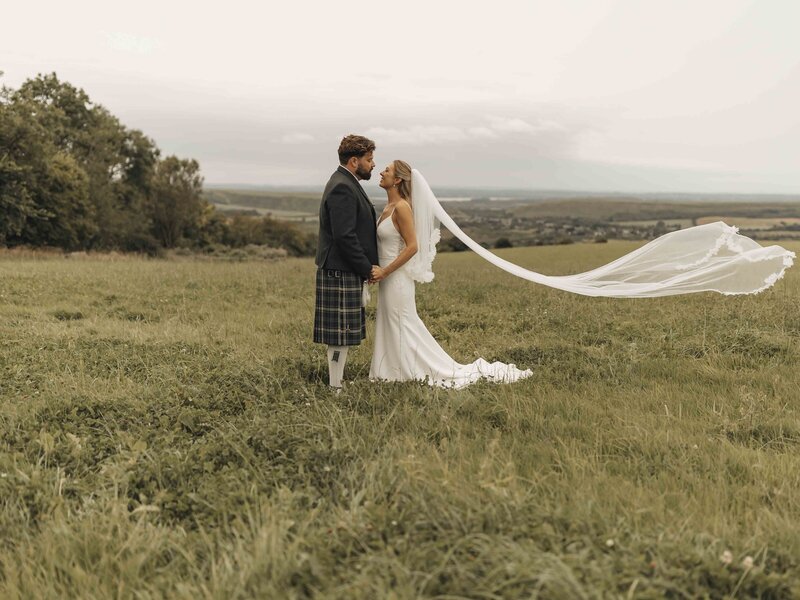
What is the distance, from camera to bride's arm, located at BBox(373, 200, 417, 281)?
6926 mm

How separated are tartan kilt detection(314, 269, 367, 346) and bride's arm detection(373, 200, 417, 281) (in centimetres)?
34

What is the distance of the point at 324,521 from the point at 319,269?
377 cm

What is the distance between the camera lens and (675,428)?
5.34 meters

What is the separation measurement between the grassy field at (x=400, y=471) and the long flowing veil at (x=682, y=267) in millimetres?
810

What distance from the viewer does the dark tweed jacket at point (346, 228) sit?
6.48 meters

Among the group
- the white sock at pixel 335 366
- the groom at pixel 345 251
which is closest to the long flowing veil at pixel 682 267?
the groom at pixel 345 251

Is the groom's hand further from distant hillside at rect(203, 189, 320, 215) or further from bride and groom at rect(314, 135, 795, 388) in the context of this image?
distant hillside at rect(203, 189, 320, 215)

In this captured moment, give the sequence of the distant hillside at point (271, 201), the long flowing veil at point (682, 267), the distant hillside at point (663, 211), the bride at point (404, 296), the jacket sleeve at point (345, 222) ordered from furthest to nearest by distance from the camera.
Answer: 1. the distant hillside at point (271, 201)
2. the distant hillside at point (663, 211)
3. the long flowing veil at point (682, 267)
4. the bride at point (404, 296)
5. the jacket sleeve at point (345, 222)

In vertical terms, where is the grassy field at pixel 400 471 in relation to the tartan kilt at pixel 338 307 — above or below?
below

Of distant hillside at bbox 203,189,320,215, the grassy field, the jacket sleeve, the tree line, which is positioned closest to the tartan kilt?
the jacket sleeve

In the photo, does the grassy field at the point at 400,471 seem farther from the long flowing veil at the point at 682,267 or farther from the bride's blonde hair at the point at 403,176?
the bride's blonde hair at the point at 403,176

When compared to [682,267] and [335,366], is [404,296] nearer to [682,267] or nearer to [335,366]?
[335,366]

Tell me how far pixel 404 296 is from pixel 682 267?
4772 millimetres

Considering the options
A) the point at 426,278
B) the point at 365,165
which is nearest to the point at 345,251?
the point at 365,165
